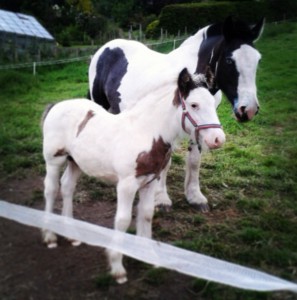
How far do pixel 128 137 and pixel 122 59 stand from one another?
2.22 metres

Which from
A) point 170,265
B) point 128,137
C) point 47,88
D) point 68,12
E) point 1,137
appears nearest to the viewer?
point 170,265

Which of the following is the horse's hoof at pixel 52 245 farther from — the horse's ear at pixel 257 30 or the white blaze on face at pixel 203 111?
the horse's ear at pixel 257 30

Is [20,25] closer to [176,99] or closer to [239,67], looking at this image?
[239,67]

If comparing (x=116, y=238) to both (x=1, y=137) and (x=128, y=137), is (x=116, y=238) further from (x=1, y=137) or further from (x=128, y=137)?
(x=1, y=137)

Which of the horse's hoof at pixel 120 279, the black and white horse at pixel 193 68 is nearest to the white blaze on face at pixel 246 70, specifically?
the black and white horse at pixel 193 68

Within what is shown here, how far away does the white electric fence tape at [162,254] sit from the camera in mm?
2000

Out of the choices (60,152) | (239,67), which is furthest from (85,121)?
(239,67)

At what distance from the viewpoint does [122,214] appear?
9.36 feet

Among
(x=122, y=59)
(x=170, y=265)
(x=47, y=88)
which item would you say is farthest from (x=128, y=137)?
(x=47, y=88)

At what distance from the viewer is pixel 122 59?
16.0 feet

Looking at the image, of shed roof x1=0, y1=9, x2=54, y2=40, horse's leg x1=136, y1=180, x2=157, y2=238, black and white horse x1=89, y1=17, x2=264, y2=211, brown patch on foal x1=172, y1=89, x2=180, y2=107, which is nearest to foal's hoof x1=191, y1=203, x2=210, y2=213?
black and white horse x1=89, y1=17, x2=264, y2=211

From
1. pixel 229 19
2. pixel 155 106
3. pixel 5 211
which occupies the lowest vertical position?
pixel 5 211

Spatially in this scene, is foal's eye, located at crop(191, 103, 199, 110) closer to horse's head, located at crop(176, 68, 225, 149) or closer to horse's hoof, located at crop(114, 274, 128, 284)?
horse's head, located at crop(176, 68, 225, 149)

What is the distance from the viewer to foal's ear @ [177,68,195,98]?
2.72 metres
